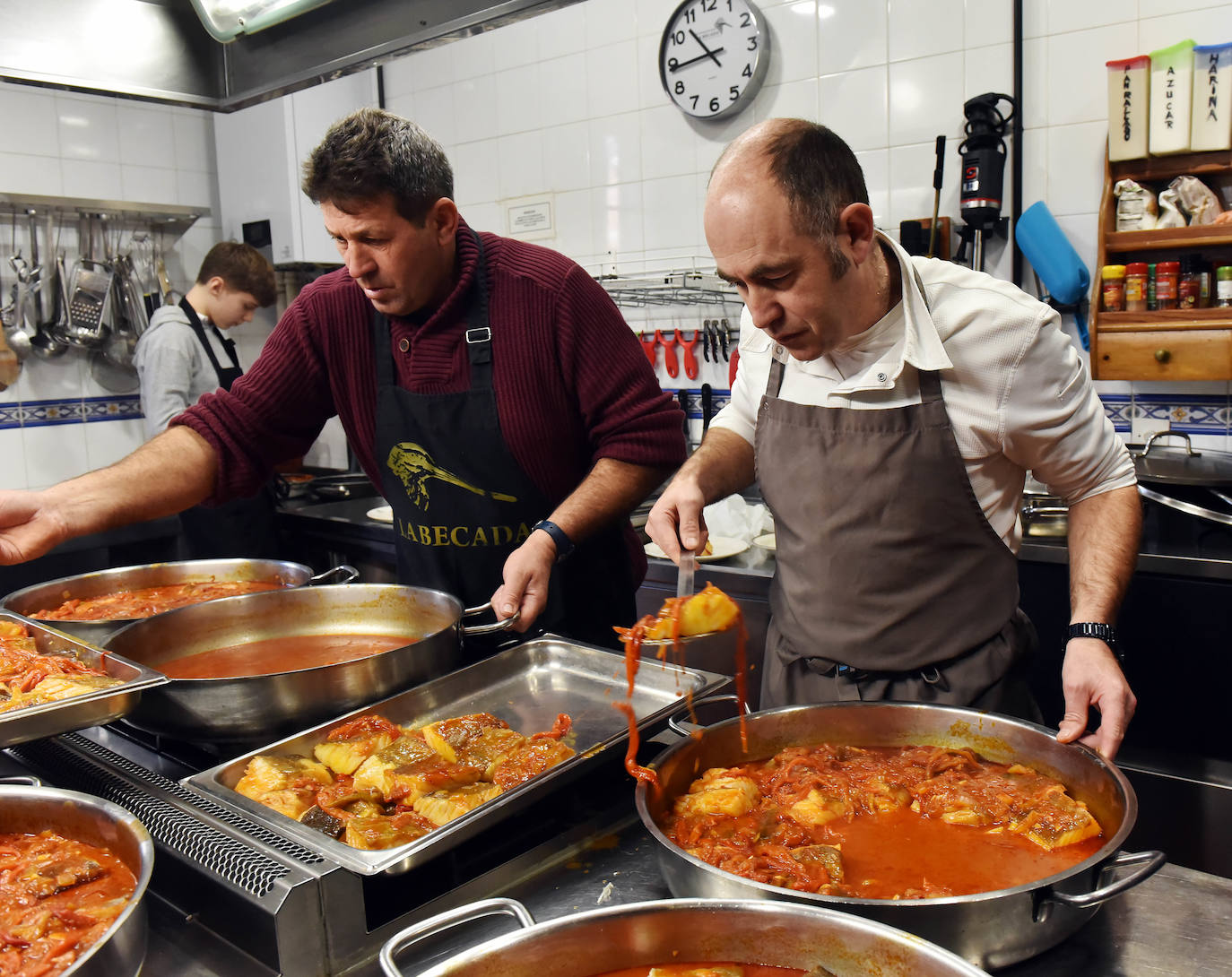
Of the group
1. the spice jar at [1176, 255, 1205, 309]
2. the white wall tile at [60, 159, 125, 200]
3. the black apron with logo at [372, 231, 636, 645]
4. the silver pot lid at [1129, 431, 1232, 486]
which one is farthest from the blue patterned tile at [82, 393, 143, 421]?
the spice jar at [1176, 255, 1205, 309]

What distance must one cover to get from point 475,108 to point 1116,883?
16.9 ft

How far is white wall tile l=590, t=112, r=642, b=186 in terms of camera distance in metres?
4.79

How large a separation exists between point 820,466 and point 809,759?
632 mm

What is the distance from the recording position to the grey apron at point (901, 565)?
1.83 metres

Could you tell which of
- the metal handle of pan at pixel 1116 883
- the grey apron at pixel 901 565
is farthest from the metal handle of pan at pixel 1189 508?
the metal handle of pan at pixel 1116 883

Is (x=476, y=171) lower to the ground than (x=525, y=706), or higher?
higher

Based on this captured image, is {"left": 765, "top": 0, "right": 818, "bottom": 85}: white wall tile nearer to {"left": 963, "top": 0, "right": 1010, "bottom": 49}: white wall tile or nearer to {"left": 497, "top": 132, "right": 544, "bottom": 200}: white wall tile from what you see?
{"left": 963, "top": 0, "right": 1010, "bottom": 49}: white wall tile

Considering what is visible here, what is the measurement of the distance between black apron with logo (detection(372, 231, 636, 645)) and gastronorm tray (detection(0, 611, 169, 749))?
916 mm

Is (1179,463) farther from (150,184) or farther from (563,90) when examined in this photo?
(150,184)

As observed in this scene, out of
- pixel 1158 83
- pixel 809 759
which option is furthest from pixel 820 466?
pixel 1158 83

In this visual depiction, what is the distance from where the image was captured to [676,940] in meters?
1.00

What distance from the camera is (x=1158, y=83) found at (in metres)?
3.31

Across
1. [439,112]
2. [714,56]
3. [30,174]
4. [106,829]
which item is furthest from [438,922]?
[30,174]

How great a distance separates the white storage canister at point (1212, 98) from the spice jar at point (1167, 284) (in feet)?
1.28
